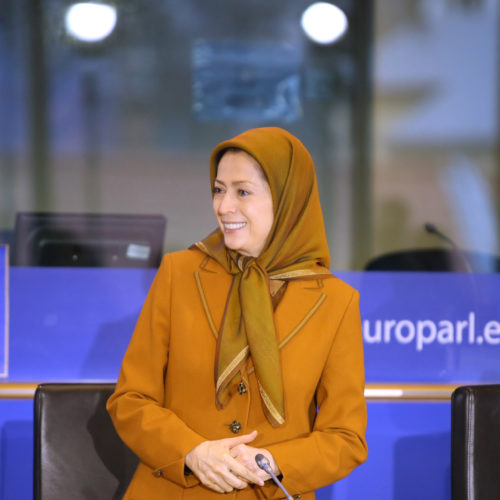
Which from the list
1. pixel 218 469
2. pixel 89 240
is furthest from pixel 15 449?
pixel 218 469

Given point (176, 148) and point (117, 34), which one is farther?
point (176, 148)

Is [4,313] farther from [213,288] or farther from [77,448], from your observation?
[213,288]

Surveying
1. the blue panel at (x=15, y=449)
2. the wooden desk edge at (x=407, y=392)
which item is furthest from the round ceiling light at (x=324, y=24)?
the blue panel at (x=15, y=449)

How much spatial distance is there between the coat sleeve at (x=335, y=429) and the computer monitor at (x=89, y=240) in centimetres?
130

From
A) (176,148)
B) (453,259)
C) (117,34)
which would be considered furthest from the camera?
(176,148)

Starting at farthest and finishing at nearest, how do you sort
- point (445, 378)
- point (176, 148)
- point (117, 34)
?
point (176, 148) < point (117, 34) < point (445, 378)

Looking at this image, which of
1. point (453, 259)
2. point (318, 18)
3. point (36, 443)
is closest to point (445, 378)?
point (453, 259)

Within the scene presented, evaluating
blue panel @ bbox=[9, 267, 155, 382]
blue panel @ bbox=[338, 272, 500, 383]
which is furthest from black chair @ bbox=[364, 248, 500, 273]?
blue panel @ bbox=[9, 267, 155, 382]

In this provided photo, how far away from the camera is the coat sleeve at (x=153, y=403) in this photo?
1.43m

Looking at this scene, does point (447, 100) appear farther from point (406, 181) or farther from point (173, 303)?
point (173, 303)

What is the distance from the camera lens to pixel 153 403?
1484 millimetres

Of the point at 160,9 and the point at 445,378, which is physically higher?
the point at 160,9

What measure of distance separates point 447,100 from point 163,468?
3859 millimetres

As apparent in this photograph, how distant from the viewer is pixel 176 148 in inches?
192
